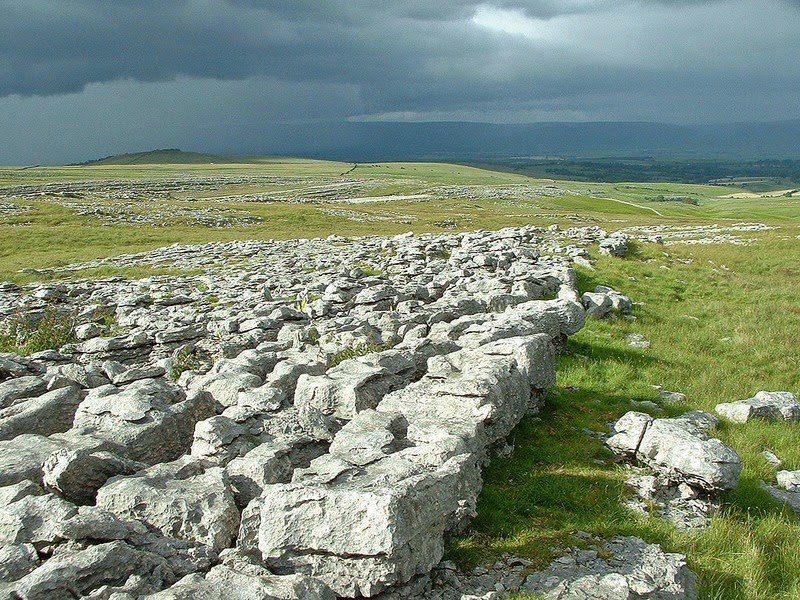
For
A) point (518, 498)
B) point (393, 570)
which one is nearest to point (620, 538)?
point (518, 498)

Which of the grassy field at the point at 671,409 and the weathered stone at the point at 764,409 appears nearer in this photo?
the grassy field at the point at 671,409

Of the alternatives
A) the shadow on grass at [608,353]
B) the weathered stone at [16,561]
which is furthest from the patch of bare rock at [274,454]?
the shadow on grass at [608,353]

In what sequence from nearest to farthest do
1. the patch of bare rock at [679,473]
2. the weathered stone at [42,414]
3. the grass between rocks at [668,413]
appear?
the grass between rocks at [668,413] → the patch of bare rock at [679,473] → the weathered stone at [42,414]

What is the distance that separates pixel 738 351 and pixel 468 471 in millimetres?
18051

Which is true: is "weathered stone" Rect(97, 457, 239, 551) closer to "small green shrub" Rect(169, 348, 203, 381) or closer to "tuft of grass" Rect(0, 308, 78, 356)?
"small green shrub" Rect(169, 348, 203, 381)

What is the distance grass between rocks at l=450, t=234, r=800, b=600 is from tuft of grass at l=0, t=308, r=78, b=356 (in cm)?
1973

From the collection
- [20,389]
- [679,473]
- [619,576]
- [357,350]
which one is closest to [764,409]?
[679,473]

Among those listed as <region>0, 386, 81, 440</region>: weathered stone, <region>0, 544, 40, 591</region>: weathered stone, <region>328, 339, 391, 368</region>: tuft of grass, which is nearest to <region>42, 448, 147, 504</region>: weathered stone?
<region>0, 544, 40, 591</region>: weathered stone

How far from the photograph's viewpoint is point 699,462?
1098 cm

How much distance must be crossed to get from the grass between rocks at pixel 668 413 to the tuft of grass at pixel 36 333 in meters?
19.7

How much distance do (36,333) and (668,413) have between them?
79.5 feet

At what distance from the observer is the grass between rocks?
9.64 metres

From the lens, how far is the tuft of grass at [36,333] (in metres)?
23.4

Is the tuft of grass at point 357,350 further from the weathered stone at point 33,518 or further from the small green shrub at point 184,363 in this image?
the weathered stone at point 33,518
